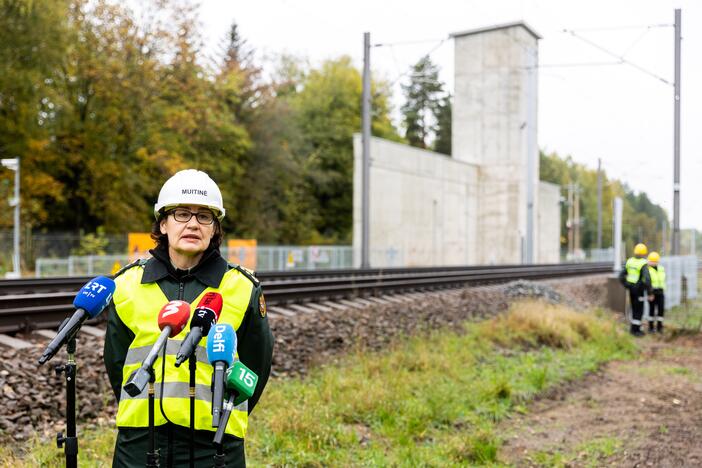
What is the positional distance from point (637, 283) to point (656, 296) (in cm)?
48

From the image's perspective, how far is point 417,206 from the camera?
45.3 m

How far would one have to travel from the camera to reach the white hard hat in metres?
3.22

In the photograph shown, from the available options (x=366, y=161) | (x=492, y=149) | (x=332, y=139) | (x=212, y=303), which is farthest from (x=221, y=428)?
(x=332, y=139)

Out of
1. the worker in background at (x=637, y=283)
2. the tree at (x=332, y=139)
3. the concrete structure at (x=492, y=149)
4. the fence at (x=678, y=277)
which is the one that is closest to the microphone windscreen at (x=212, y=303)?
the worker in background at (x=637, y=283)

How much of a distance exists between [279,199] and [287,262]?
60.7ft

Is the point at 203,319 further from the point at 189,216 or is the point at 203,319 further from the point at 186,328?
the point at 189,216

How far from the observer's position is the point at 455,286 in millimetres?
19953

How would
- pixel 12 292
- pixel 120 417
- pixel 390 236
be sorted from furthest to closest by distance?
pixel 390 236
pixel 12 292
pixel 120 417

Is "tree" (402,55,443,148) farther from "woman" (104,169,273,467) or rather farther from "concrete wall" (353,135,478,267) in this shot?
"woman" (104,169,273,467)

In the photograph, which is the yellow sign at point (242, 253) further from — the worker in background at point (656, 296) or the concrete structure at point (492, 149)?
the concrete structure at point (492, 149)

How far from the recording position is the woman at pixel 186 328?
2988 mm

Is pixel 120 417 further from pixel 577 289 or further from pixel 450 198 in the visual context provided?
pixel 450 198

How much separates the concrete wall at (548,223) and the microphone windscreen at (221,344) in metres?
60.9

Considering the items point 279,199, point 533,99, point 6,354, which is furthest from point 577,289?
point 533,99
